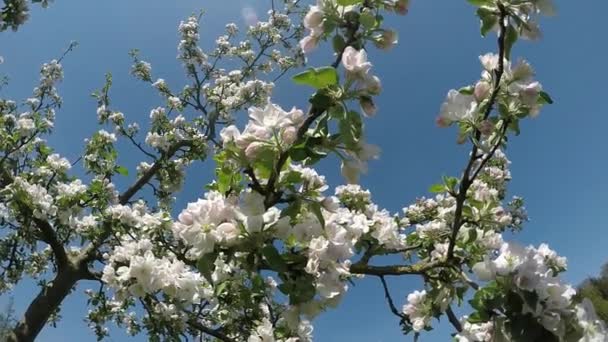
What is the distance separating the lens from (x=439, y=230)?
3.03m

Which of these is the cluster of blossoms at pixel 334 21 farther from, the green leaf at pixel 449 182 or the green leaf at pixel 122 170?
the green leaf at pixel 122 170

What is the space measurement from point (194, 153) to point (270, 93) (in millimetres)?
1880

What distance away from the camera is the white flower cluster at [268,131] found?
1604 millimetres

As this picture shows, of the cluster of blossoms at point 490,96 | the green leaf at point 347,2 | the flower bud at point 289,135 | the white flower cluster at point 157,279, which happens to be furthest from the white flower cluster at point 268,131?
the white flower cluster at point 157,279

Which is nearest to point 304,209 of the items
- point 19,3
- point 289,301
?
point 289,301

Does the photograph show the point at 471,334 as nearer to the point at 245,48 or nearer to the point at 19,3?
the point at 19,3

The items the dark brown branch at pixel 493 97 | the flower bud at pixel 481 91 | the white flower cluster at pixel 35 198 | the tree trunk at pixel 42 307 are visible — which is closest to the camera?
the dark brown branch at pixel 493 97

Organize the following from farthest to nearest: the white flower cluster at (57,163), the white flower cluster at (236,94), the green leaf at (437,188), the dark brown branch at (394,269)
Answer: the white flower cluster at (236,94), the white flower cluster at (57,163), the green leaf at (437,188), the dark brown branch at (394,269)

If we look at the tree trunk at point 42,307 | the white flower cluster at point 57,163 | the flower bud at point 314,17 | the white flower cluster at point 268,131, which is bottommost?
the white flower cluster at point 268,131

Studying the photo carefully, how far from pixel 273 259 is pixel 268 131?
1.22ft

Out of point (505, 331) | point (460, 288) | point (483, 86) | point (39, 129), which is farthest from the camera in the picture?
point (39, 129)

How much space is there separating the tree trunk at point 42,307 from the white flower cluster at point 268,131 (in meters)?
4.80

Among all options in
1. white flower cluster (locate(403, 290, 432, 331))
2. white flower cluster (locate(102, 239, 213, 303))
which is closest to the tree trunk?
white flower cluster (locate(102, 239, 213, 303))

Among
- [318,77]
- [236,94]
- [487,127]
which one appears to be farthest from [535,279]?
[236,94]
